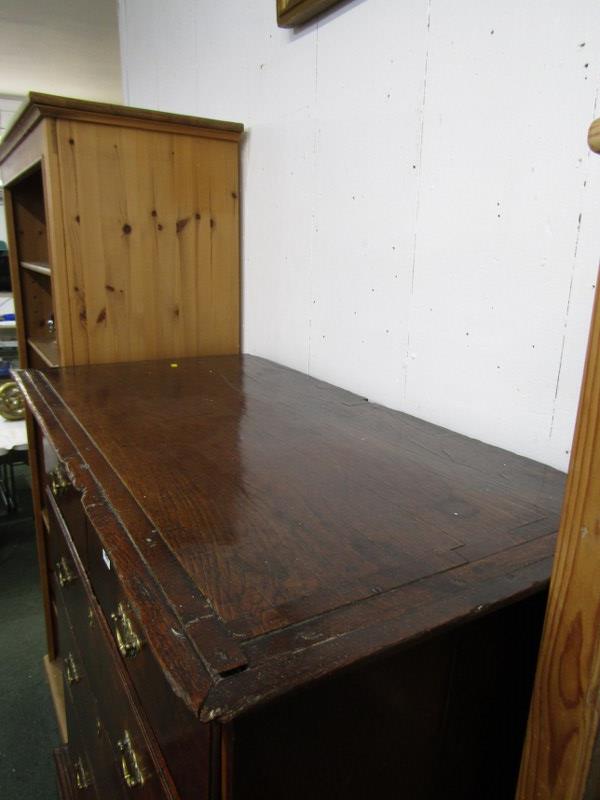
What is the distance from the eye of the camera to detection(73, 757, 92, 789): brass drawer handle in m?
1.15

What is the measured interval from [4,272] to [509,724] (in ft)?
14.3

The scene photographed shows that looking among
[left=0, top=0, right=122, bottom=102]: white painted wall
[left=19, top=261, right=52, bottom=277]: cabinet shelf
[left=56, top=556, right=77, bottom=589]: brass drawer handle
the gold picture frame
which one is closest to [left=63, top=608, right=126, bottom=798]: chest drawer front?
[left=56, top=556, right=77, bottom=589]: brass drawer handle

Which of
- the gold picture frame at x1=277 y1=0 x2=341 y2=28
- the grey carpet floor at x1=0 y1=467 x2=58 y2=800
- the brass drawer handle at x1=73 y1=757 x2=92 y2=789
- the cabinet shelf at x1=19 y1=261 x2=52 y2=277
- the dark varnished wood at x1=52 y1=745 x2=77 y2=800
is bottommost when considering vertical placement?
the grey carpet floor at x1=0 y1=467 x2=58 y2=800

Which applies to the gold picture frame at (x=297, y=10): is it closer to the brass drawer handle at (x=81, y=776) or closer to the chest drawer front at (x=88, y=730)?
the chest drawer front at (x=88, y=730)

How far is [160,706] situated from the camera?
604 millimetres

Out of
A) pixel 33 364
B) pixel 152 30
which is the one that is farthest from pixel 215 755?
pixel 152 30

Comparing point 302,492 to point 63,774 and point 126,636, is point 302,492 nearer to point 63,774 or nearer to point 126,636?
point 126,636

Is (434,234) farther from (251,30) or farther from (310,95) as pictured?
(251,30)

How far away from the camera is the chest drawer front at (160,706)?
0.51m

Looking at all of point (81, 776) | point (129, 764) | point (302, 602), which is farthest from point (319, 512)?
point (81, 776)

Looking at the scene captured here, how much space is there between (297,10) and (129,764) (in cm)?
145

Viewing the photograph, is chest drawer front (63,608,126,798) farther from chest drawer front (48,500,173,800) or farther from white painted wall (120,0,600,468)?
white painted wall (120,0,600,468)

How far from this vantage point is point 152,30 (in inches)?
91.7

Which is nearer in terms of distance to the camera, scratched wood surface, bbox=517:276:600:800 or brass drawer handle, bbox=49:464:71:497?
scratched wood surface, bbox=517:276:600:800
